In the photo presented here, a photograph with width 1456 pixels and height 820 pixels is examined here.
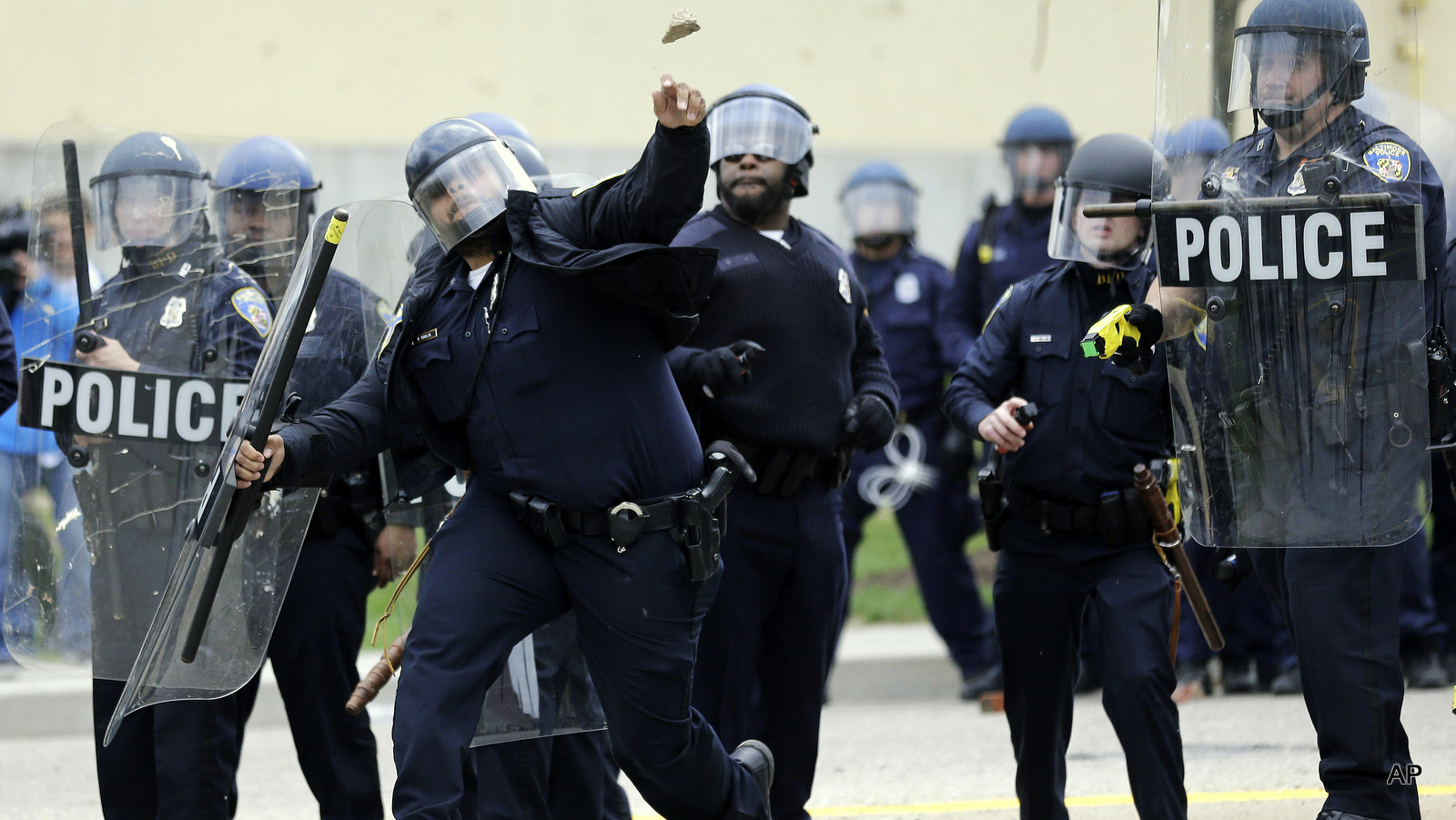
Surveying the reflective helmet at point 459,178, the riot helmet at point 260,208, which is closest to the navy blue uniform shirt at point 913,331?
the riot helmet at point 260,208

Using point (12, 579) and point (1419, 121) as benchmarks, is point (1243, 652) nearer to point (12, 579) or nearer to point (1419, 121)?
point (1419, 121)

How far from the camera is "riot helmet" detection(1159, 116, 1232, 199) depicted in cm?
403

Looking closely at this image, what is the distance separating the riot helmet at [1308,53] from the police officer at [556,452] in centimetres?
138

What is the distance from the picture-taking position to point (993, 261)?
7.48 metres

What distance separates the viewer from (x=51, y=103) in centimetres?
1184

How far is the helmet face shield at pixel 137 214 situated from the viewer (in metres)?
4.59

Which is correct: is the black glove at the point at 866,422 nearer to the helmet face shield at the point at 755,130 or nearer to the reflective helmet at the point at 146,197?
the helmet face shield at the point at 755,130

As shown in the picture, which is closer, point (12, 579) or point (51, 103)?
point (12, 579)

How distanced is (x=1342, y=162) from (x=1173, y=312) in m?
0.50

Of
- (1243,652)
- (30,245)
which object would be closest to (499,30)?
(1243,652)

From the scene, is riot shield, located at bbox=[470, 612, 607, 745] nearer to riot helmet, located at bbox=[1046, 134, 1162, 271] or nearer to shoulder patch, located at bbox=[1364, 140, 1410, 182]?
riot helmet, located at bbox=[1046, 134, 1162, 271]

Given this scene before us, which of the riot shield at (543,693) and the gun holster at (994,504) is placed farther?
the gun holster at (994,504)

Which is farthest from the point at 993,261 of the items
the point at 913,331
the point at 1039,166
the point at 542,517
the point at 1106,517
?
the point at 542,517

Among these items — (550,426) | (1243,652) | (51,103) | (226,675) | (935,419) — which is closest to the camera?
(550,426)
